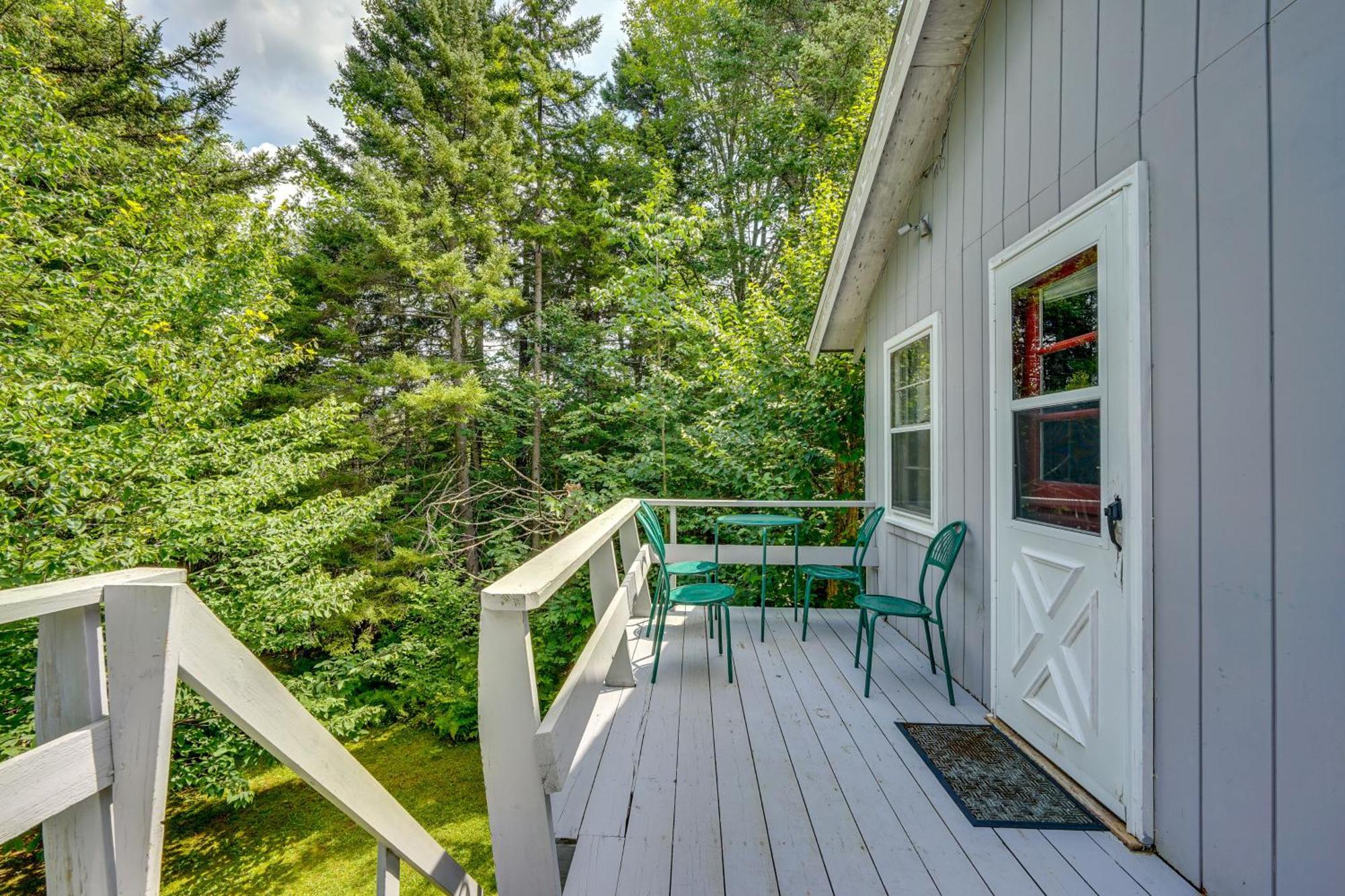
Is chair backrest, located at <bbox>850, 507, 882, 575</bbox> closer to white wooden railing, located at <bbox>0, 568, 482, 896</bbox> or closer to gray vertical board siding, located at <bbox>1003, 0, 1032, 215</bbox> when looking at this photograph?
gray vertical board siding, located at <bbox>1003, 0, 1032, 215</bbox>

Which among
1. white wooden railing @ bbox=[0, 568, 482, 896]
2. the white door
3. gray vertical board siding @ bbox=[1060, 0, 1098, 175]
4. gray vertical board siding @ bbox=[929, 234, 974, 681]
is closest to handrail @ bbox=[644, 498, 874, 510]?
gray vertical board siding @ bbox=[929, 234, 974, 681]

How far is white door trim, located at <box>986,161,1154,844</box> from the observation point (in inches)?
68.2

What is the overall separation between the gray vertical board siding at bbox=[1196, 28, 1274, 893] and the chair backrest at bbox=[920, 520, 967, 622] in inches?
48.5

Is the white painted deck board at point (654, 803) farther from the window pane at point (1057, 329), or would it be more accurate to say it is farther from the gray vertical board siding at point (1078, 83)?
the gray vertical board siding at point (1078, 83)

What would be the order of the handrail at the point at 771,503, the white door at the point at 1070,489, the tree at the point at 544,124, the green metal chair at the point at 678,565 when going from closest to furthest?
1. the white door at the point at 1070,489
2. the green metal chair at the point at 678,565
3. the handrail at the point at 771,503
4. the tree at the point at 544,124

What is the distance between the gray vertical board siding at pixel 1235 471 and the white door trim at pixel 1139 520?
0.17 meters

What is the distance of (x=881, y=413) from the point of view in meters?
4.43

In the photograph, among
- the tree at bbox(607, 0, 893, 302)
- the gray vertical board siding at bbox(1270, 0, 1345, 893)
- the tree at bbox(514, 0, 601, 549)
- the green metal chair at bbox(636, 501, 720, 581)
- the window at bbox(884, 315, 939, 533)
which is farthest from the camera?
the tree at bbox(607, 0, 893, 302)

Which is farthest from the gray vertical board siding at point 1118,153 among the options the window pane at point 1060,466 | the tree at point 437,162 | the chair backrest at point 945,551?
the tree at point 437,162

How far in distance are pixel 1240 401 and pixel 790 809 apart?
186 cm

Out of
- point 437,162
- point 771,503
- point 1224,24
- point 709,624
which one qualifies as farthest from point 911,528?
point 437,162

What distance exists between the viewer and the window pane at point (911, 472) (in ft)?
11.9

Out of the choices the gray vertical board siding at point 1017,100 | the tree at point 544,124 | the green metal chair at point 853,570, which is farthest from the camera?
the tree at point 544,124

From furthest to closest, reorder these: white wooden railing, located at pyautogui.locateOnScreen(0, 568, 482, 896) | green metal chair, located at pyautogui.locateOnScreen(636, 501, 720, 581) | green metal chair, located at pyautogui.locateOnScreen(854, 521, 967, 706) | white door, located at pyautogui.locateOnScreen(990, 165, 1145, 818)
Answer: green metal chair, located at pyautogui.locateOnScreen(636, 501, 720, 581)
green metal chair, located at pyautogui.locateOnScreen(854, 521, 967, 706)
white door, located at pyautogui.locateOnScreen(990, 165, 1145, 818)
white wooden railing, located at pyautogui.locateOnScreen(0, 568, 482, 896)
